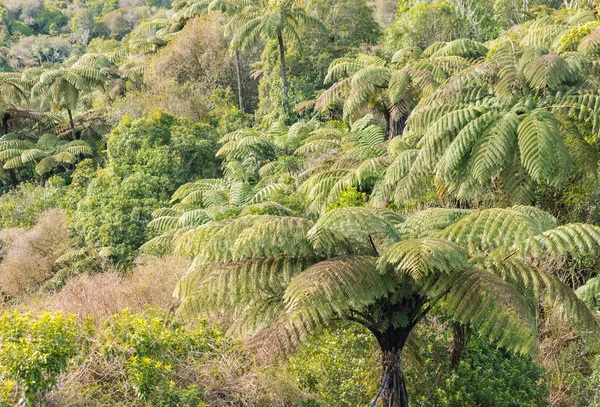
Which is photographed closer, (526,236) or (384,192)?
(526,236)

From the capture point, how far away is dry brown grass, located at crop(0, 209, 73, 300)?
9.72 metres

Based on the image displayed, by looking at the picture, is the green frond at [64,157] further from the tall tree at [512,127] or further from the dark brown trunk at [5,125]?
the tall tree at [512,127]

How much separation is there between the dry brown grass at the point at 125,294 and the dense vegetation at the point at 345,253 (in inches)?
1.6

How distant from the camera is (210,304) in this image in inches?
150

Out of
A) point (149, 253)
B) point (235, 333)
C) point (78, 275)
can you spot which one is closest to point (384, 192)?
point (235, 333)

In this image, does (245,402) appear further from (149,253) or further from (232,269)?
(149,253)

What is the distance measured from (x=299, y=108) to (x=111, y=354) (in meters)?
10.0

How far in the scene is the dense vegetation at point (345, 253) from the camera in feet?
11.3

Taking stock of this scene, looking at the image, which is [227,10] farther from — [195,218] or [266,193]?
[195,218]

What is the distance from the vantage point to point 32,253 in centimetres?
1027

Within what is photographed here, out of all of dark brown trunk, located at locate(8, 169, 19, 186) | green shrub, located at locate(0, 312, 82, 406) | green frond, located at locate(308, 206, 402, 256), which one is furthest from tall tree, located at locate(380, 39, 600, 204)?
dark brown trunk, located at locate(8, 169, 19, 186)

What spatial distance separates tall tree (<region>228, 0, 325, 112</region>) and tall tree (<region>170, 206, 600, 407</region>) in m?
9.80

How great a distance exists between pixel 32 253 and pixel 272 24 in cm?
709

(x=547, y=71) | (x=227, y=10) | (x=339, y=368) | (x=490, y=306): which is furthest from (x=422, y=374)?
(x=227, y=10)
